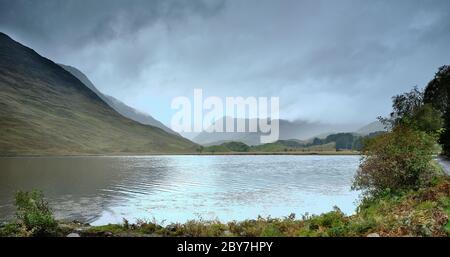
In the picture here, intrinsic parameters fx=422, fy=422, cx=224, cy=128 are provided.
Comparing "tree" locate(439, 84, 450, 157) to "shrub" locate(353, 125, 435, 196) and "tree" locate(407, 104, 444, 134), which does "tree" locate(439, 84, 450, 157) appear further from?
"shrub" locate(353, 125, 435, 196)

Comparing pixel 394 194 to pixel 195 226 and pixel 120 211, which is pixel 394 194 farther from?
pixel 120 211

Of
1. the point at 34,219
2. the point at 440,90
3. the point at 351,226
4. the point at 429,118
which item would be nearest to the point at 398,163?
the point at 351,226

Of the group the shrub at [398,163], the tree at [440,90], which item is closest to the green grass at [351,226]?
the shrub at [398,163]

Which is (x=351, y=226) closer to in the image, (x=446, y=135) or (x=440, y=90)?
(x=446, y=135)

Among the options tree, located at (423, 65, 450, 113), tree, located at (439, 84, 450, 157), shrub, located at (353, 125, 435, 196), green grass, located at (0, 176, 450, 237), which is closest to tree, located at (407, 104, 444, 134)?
tree, located at (423, 65, 450, 113)

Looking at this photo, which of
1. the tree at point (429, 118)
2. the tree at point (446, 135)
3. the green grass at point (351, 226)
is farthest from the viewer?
the tree at point (429, 118)

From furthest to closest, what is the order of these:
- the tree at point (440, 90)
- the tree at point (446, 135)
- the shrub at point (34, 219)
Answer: the tree at point (440, 90) → the tree at point (446, 135) → the shrub at point (34, 219)

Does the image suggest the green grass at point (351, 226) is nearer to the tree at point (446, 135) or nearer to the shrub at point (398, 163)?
the shrub at point (398, 163)

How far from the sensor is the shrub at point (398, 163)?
24.8 m

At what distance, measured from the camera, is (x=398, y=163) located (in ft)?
83.0

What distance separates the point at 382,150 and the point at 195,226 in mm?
14272

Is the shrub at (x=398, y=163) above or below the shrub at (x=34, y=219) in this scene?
above
